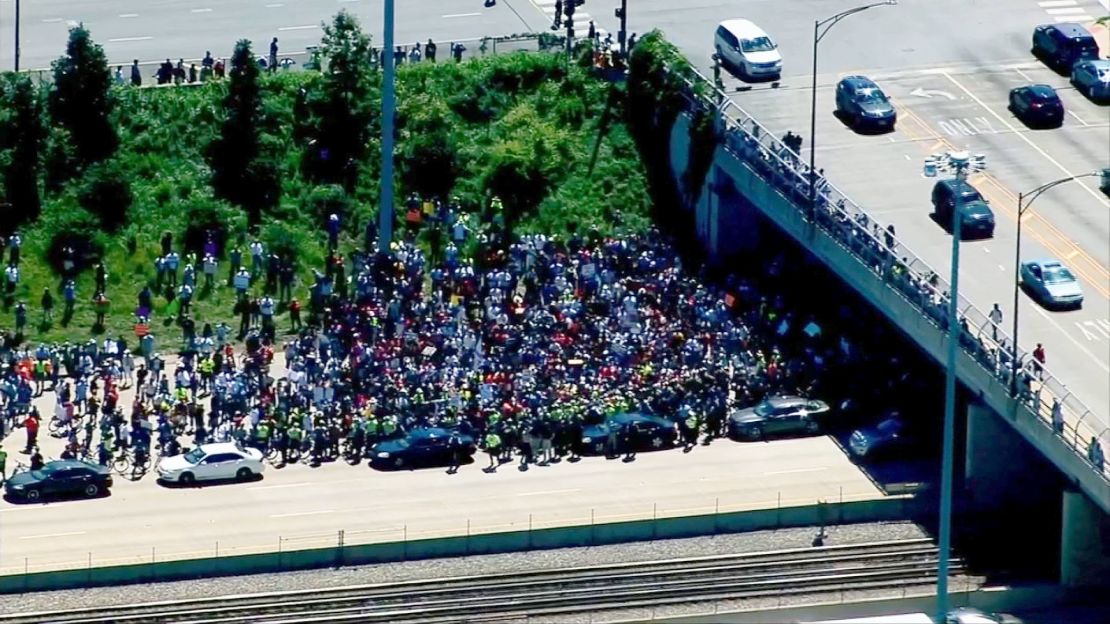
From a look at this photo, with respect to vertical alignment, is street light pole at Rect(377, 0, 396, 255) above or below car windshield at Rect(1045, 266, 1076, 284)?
above

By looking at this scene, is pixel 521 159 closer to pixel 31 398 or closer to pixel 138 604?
pixel 31 398

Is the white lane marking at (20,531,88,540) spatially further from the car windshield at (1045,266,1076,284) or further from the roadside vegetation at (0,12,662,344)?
the car windshield at (1045,266,1076,284)

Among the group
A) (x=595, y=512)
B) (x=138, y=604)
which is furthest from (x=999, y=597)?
(x=138, y=604)

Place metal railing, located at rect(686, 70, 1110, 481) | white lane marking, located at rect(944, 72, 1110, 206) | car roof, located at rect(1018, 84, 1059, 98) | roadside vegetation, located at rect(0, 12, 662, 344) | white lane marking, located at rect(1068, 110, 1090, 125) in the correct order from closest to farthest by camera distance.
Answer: metal railing, located at rect(686, 70, 1110, 481) → white lane marking, located at rect(944, 72, 1110, 206) → roadside vegetation, located at rect(0, 12, 662, 344) → car roof, located at rect(1018, 84, 1059, 98) → white lane marking, located at rect(1068, 110, 1090, 125)

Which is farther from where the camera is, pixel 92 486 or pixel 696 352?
pixel 696 352

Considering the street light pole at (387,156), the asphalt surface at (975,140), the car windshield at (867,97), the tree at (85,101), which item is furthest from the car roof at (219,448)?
the car windshield at (867,97)

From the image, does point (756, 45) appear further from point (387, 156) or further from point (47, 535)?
point (47, 535)

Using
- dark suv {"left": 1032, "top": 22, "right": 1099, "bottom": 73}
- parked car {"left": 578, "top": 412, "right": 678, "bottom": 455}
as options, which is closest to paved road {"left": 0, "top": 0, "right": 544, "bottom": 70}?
dark suv {"left": 1032, "top": 22, "right": 1099, "bottom": 73}
